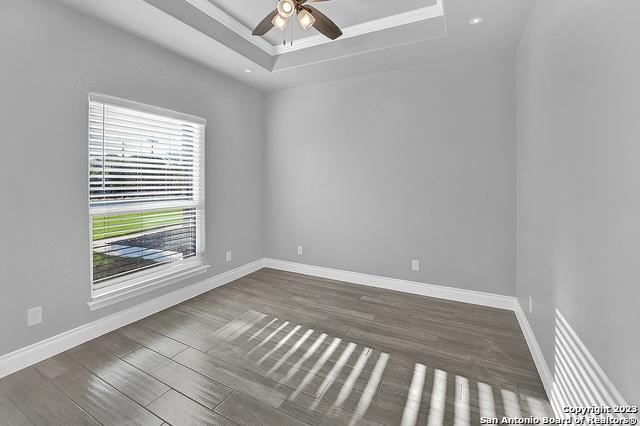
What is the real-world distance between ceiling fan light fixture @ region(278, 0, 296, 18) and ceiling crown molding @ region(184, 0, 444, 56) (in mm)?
1092

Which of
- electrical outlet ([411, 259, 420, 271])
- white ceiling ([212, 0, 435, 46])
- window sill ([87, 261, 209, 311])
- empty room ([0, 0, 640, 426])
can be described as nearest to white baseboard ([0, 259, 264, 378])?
empty room ([0, 0, 640, 426])

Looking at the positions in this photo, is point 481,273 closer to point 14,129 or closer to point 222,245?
point 222,245

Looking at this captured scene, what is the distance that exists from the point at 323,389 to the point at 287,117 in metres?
3.52

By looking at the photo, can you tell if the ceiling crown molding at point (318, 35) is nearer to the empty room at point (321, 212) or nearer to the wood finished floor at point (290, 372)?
the empty room at point (321, 212)

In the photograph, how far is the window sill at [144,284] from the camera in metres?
2.54

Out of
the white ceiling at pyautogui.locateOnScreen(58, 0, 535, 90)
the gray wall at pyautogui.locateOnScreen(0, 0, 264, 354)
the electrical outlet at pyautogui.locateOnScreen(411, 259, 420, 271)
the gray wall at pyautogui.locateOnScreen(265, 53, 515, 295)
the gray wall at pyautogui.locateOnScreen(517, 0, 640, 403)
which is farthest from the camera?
the electrical outlet at pyautogui.locateOnScreen(411, 259, 420, 271)

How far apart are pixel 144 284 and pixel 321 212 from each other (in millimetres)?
2258

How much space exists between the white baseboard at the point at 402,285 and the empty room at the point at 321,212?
0.09 feet

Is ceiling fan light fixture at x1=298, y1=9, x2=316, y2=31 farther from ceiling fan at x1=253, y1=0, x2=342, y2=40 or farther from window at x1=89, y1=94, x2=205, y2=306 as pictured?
window at x1=89, y1=94, x2=205, y2=306

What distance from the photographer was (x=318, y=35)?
3.25m

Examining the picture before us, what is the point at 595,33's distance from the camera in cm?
122

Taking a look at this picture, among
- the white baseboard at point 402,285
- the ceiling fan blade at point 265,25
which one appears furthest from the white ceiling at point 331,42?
the white baseboard at point 402,285

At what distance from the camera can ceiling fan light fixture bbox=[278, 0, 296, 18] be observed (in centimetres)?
202

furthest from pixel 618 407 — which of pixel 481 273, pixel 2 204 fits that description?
pixel 2 204
